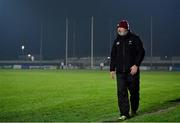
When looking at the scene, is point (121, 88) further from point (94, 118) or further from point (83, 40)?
point (83, 40)

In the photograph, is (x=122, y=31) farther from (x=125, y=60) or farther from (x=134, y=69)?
(x=134, y=69)

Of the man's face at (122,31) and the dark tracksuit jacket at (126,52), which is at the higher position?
the man's face at (122,31)

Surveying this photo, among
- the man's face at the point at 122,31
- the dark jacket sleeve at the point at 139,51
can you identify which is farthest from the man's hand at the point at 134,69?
the man's face at the point at 122,31

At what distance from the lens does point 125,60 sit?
32.6 feet

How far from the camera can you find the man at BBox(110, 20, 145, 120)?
9.84 metres

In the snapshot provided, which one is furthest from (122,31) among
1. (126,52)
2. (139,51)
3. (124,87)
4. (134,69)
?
(124,87)

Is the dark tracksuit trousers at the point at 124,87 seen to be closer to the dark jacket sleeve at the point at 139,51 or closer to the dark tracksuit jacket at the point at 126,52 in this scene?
the dark tracksuit jacket at the point at 126,52

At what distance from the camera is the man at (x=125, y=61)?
32.3ft

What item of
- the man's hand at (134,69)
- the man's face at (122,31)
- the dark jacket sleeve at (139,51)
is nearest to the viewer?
the man's face at (122,31)

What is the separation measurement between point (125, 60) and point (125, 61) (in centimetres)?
2

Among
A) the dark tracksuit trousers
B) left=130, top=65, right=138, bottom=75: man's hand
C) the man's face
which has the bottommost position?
the dark tracksuit trousers

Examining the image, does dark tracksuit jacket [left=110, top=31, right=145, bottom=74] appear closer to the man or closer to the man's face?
the man

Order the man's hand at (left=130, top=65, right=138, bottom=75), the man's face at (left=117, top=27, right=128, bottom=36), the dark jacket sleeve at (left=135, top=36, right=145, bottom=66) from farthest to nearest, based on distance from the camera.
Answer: the dark jacket sleeve at (left=135, top=36, right=145, bottom=66) → the man's hand at (left=130, top=65, right=138, bottom=75) → the man's face at (left=117, top=27, right=128, bottom=36)

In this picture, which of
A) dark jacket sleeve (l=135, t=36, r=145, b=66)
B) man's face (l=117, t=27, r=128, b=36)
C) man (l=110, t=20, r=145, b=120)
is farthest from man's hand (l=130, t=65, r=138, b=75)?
man's face (l=117, t=27, r=128, b=36)
